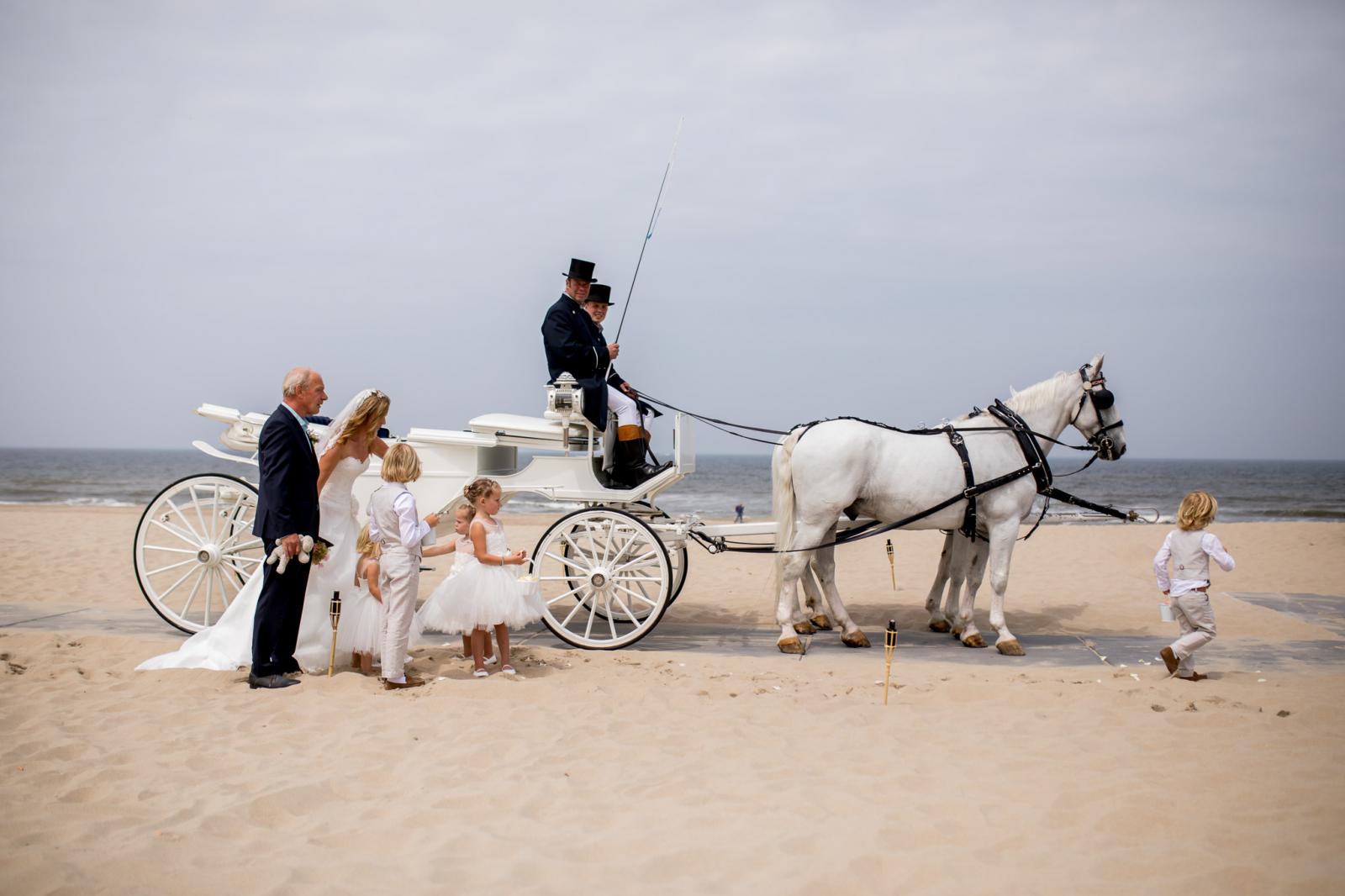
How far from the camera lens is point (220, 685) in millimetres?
5473

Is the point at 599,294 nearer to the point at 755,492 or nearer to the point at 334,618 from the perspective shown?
the point at 334,618

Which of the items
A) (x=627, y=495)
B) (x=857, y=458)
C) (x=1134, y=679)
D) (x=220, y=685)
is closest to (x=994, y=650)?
(x=1134, y=679)

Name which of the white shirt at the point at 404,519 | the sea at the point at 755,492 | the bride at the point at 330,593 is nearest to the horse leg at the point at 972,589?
the white shirt at the point at 404,519

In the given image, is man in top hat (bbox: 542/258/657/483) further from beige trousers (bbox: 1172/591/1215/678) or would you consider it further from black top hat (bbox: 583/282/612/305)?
beige trousers (bbox: 1172/591/1215/678)

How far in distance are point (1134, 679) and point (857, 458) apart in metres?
2.27

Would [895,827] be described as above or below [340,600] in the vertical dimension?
below

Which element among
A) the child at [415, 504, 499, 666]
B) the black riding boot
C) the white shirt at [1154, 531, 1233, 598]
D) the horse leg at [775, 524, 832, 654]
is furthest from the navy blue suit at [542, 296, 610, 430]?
the white shirt at [1154, 531, 1233, 598]

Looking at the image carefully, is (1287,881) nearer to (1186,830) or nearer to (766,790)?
(1186,830)

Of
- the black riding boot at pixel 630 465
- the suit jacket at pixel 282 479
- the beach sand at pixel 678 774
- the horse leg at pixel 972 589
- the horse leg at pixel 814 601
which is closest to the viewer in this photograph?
the beach sand at pixel 678 774

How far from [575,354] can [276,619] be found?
2.66m

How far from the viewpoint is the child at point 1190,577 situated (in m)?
5.76

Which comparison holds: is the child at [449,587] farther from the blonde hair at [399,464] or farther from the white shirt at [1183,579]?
the white shirt at [1183,579]

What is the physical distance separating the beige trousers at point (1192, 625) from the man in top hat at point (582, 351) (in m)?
3.63

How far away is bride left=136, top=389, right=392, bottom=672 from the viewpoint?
5.77 metres
